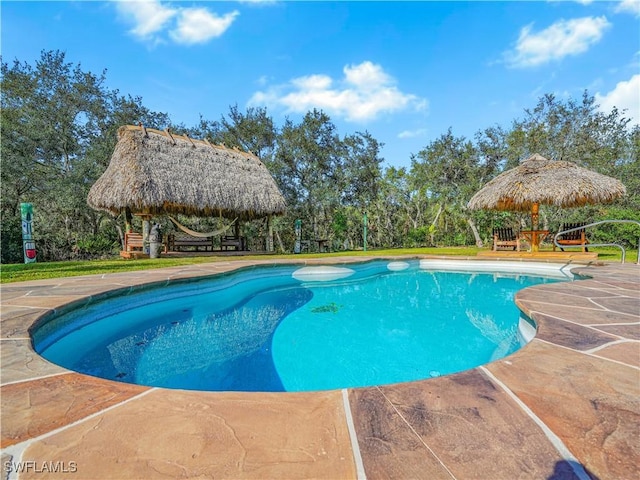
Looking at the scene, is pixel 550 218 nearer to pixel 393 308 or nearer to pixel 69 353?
pixel 393 308

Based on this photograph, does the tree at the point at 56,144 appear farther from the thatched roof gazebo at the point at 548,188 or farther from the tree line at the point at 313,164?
the thatched roof gazebo at the point at 548,188

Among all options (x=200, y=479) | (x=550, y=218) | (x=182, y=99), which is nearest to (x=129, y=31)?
(x=182, y=99)

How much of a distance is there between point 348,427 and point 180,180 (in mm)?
10123

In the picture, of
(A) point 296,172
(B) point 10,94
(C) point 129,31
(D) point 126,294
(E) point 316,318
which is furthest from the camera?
(A) point 296,172

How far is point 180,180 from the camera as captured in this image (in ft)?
31.6

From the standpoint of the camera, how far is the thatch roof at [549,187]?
26.4 ft

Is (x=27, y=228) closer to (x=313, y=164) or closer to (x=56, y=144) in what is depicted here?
(x=56, y=144)

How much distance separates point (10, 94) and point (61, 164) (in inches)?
120

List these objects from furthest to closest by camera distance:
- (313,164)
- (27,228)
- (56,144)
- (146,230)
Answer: (313,164) → (56,144) → (146,230) → (27,228)

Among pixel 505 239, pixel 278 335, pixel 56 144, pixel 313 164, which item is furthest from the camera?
pixel 313 164

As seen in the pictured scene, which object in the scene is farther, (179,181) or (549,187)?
(179,181)

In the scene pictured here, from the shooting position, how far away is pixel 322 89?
1398 cm

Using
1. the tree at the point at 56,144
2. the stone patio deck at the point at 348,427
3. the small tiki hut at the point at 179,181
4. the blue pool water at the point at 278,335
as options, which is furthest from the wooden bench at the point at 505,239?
the tree at the point at 56,144

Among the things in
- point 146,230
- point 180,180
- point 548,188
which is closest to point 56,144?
point 180,180
